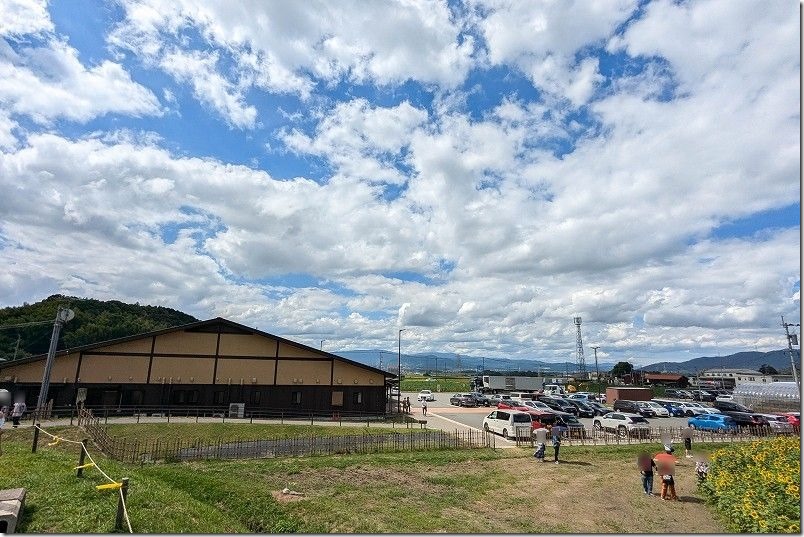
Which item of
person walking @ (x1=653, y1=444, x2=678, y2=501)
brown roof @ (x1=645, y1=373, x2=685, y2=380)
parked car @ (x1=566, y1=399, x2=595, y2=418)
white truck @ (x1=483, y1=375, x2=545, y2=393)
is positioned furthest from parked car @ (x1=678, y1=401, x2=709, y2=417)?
brown roof @ (x1=645, y1=373, x2=685, y2=380)

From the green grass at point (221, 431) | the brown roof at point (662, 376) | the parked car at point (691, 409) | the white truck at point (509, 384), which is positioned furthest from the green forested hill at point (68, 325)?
the brown roof at point (662, 376)

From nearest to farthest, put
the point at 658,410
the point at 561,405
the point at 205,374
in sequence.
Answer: the point at 205,374
the point at 561,405
the point at 658,410

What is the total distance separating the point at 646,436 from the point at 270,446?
24.1 m

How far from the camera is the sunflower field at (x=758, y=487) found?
11383 millimetres

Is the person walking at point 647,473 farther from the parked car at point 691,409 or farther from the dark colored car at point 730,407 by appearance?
the dark colored car at point 730,407

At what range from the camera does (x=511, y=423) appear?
30984 mm

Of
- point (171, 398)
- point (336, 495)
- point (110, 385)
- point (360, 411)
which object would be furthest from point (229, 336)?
point (336, 495)

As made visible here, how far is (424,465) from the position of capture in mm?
21562

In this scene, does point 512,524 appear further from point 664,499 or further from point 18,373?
point 18,373

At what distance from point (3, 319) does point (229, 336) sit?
231 feet

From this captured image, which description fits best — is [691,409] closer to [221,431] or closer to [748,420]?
[748,420]

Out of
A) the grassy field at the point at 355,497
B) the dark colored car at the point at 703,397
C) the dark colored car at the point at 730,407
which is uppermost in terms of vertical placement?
the dark colored car at the point at 703,397

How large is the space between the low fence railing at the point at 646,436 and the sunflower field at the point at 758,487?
10.2 m


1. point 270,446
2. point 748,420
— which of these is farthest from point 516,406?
point 270,446
